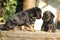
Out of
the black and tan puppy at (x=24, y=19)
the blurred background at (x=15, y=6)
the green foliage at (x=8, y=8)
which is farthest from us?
the green foliage at (x=8, y=8)

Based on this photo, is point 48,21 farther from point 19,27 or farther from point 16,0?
point 16,0

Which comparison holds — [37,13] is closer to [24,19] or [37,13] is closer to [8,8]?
[24,19]

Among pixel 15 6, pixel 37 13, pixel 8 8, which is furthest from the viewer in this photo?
pixel 15 6

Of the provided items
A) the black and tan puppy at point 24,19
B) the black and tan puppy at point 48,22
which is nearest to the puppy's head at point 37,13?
the black and tan puppy at point 24,19

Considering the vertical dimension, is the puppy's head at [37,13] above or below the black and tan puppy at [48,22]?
above

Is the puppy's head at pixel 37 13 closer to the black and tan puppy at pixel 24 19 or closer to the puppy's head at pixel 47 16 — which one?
the black and tan puppy at pixel 24 19

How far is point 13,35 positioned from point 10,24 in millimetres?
771

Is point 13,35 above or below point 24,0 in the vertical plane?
below

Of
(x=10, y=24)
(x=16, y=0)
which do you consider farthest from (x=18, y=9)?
(x=10, y=24)

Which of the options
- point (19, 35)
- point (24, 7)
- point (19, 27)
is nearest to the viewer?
point (19, 35)

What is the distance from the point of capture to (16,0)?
13.8 meters

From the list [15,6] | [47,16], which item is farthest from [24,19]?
[15,6]

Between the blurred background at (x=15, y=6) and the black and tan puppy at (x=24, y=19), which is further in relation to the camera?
the blurred background at (x=15, y=6)

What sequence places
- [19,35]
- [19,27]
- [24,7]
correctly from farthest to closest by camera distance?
[24,7] → [19,27] → [19,35]
